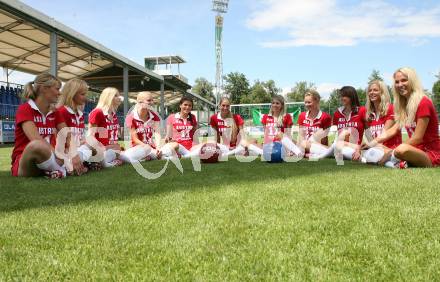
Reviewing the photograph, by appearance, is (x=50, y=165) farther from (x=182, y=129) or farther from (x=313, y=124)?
(x=313, y=124)

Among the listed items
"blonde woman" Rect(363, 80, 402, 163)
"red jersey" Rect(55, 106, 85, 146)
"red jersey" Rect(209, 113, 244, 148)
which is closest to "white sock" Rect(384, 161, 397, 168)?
"blonde woman" Rect(363, 80, 402, 163)

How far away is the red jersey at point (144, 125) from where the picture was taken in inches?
289

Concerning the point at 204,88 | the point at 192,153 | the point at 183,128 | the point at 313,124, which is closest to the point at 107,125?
the point at 192,153

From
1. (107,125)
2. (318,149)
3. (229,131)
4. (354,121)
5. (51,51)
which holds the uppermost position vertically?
(51,51)

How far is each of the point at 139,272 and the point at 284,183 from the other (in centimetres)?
263

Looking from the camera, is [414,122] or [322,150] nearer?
[414,122]

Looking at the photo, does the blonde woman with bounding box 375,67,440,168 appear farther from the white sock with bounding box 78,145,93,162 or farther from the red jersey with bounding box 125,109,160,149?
the white sock with bounding box 78,145,93,162

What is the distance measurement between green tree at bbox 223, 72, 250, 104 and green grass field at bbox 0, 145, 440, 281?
9250cm

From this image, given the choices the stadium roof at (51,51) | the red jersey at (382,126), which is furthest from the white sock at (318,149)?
the stadium roof at (51,51)

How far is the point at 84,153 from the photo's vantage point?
573cm

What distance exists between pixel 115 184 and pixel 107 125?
8.45 ft

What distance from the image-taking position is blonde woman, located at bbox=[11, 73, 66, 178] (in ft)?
15.2

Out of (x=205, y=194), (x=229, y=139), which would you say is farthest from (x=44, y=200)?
(x=229, y=139)

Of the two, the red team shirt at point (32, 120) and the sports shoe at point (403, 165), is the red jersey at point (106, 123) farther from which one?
the sports shoe at point (403, 165)
